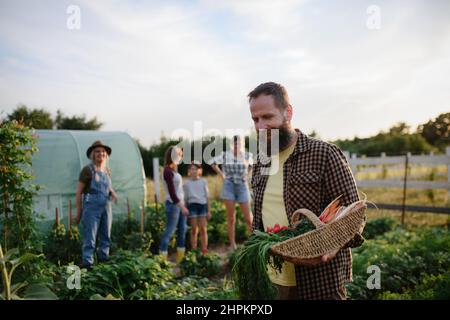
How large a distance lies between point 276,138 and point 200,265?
3750mm

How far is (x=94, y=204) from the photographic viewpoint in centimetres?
567

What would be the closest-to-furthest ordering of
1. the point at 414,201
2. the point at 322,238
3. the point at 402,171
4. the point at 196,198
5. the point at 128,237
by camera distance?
the point at 322,238
the point at 128,237
the point at 196,198
the point at 414,201
the point at 402,171

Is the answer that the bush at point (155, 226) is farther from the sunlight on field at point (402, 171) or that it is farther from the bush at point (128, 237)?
the sunlight on field at point (402, 171)

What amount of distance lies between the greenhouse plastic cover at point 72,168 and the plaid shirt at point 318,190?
5.46m

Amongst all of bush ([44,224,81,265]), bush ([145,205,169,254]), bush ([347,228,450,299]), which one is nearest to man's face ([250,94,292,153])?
bush ([347,228,450,299])

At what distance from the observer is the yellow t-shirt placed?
2.22 m

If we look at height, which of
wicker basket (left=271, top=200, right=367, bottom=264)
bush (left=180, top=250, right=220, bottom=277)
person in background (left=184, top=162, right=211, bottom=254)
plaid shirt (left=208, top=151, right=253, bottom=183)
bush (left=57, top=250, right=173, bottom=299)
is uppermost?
plaid shirt (left=208, top=151, right=253, bottom=183)

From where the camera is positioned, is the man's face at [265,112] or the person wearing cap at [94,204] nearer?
the man's face at [265,112]

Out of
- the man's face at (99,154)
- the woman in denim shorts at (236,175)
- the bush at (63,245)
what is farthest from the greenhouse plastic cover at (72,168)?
the woman in denim shorts at (236,175)

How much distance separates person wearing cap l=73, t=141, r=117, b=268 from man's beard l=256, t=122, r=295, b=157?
3.89 metres

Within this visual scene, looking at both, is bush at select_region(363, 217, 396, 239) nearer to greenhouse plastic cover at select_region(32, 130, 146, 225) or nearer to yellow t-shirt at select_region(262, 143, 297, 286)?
greenhouse plastic cover at select_region(32, 130, 146, 225)

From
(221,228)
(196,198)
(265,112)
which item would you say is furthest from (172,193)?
(265,112)

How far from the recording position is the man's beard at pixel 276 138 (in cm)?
228

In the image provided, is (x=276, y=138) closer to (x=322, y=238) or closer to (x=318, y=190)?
(x=318, y=190)
